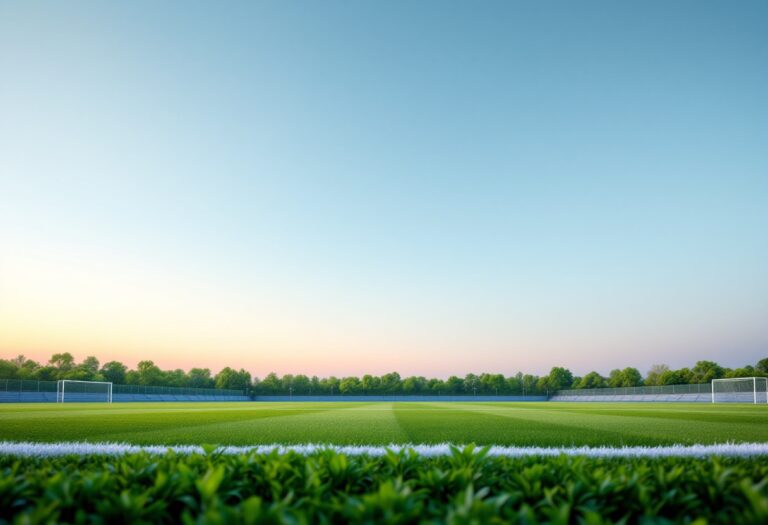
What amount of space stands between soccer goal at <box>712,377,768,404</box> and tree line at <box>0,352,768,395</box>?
63279 millimetres

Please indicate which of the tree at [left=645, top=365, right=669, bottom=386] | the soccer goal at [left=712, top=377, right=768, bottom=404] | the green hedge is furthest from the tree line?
the green hedge

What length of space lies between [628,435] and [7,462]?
1216 cm

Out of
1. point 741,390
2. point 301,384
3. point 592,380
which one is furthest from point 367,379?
point 741,390

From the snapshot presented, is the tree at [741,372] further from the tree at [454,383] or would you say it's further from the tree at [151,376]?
the tree at [151,376]

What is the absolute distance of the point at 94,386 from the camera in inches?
2594

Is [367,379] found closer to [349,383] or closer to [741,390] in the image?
[349,383]

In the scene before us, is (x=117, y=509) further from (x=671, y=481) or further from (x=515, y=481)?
(x=671, y=481)

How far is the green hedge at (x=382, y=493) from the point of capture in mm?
3061

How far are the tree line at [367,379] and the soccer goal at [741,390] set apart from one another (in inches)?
2491

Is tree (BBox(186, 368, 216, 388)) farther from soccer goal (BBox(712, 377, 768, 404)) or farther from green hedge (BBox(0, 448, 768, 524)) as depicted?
green hedge (BBox(0, 448, 768, 524))

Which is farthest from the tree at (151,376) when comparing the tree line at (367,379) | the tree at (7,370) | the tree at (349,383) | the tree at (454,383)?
the tree at (454,383)

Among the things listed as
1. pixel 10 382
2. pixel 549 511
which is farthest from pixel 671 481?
pixel 10 382

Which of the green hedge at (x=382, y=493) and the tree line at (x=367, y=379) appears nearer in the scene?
the green hedge at (x=382, y=493)

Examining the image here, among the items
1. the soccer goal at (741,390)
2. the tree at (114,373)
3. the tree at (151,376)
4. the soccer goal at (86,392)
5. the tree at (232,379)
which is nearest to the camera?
the soccer goal at (741,390)
